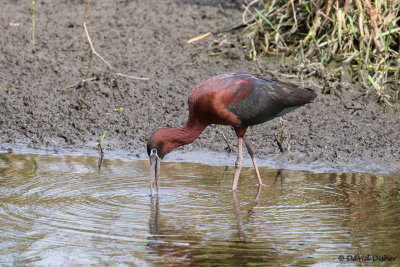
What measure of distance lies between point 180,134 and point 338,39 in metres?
3.47

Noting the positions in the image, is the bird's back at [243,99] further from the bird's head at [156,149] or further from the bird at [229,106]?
the bird's head at [156,149]

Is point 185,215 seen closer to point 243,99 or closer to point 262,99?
point 243,99

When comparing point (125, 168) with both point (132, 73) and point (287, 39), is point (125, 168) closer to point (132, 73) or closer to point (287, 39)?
point (132, 73)

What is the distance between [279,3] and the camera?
10422mm

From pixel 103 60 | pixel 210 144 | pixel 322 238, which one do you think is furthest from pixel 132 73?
pixel 322 238

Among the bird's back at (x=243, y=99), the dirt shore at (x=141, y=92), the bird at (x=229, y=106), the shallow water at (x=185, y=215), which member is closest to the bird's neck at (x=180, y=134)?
the bird at (x=229, y=106)

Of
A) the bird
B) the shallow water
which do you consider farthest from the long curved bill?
the shallow water

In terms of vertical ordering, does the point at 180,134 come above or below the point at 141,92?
below

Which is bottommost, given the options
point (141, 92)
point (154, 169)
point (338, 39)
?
point (154, 169)

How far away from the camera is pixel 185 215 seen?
5957 millimetres

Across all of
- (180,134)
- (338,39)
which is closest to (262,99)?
(180,134)

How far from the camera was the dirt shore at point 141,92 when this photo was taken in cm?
823

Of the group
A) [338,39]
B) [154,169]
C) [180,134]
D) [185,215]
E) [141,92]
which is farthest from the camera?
[338,39]

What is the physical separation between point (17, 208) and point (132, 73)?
3.96m
